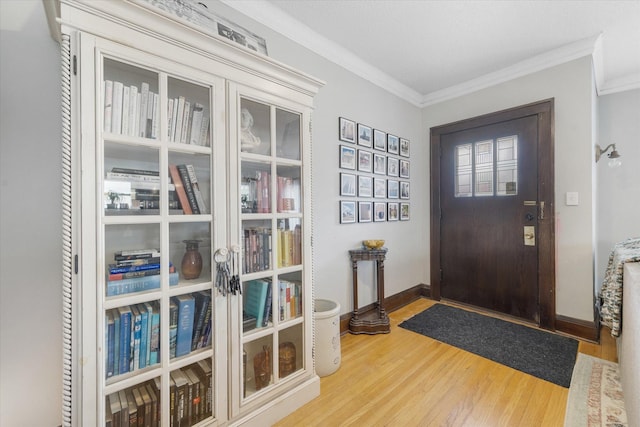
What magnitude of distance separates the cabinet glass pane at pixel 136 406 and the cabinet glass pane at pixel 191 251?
1.37ft

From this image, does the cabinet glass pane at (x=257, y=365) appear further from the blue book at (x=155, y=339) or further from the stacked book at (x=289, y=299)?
the blue book at (x=155, y=339)

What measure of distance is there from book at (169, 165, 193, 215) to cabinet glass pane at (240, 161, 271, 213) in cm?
25

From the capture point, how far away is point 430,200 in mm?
3359

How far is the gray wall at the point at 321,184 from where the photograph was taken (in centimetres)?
115

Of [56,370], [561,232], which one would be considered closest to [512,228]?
[561,232]

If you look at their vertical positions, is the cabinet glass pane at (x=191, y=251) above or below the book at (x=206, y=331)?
above

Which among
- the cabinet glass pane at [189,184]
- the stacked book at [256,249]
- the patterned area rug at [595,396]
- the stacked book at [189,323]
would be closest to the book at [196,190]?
the cabinet glass pane at [189,184]

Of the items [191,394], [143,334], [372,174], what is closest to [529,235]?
[372,174]

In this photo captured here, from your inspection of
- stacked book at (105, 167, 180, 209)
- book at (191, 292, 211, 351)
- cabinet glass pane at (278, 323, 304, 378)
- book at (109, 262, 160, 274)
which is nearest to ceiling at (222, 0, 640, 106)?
stacked book at (105, 167, 180, 209)

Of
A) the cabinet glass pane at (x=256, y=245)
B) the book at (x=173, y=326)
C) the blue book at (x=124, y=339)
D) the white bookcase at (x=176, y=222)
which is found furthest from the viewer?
the cabinet glass pane at (x=256, y=245)

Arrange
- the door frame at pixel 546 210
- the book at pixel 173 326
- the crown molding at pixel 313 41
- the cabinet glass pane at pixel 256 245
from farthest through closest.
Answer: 1. the door frame at pixel 546 210
2. the crown molding at pixel 313 41
3. the cabinet glass pane at pixel 256 245
4. the book at pixel 173 326

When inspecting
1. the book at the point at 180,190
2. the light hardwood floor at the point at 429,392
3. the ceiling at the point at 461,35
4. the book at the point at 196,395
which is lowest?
the light hardwood floor at the point at 429,392

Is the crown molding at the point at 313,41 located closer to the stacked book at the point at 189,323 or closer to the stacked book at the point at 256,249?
the stacked book at the point at 256,249

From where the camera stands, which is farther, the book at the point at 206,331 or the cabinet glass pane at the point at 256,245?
the cabinet glass pane at the point at 256,245
